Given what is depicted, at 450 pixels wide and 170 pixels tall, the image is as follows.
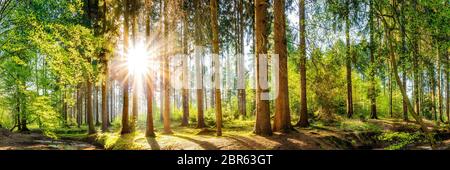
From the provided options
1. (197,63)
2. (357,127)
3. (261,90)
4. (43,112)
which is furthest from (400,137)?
(197,63)

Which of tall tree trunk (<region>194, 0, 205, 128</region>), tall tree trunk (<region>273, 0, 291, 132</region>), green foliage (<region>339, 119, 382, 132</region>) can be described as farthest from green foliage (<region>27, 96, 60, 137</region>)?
green foliage (<region>339, 119, 382, 132</region>)

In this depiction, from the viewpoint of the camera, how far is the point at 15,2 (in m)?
17.2

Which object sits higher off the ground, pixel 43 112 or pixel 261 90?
pixel 261 90

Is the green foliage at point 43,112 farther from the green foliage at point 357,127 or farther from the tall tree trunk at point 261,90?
the green foliage at point 357,127

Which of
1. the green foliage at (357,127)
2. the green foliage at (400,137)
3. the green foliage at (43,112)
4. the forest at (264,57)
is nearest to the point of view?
the green foliage at (400,137)

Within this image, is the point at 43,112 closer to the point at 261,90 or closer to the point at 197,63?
the point at 261,90

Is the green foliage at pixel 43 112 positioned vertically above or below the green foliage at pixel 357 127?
above

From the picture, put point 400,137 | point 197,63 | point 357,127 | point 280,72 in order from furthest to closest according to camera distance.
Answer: point 197,63 → point 357,127 → point 280,72 → point 400,137

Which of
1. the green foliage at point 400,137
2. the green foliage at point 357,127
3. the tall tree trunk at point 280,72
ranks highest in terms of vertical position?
the tall tree trunk at point 280,72

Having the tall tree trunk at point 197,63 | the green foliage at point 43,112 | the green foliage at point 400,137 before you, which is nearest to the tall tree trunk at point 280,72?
the tall tree trunk at point 197,63

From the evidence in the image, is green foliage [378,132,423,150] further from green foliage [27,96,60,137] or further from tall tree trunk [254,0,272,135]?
green foliage [27,96,60,137]

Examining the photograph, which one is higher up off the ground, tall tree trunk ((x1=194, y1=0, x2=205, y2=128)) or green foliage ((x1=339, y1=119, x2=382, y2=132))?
tall tree trunk ((x1=194, y1=0, x2=205, y2=128))
